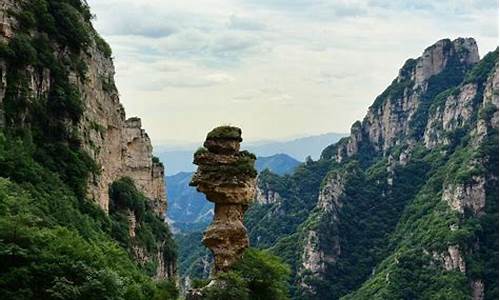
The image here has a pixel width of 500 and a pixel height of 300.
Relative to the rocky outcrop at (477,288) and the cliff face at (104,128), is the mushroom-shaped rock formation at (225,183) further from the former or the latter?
the rocky outcrop at (477,288)

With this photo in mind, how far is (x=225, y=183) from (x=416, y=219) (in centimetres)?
12422

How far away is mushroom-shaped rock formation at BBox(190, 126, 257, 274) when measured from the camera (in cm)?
3400

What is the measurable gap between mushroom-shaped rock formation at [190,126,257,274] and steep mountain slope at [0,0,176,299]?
14.3 feet

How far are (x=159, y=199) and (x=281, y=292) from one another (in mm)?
51208

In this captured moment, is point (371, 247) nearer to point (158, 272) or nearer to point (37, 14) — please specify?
point (158, 272)

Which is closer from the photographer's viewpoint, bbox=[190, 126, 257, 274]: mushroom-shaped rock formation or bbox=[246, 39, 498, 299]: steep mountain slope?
bbox=[190, 126, 257, 274]: mushroom-shaped rock formation

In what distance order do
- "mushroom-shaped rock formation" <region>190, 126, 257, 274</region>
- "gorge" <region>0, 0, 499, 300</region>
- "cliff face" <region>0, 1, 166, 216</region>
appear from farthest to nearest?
1. "cliff face" <region>0, 1, 166, 216</region>
2. "mushroom-shaped rock formation" <region>190, 126, 257, 274</region>
3. "gorge" <region>0, 0, 499, 300</region>

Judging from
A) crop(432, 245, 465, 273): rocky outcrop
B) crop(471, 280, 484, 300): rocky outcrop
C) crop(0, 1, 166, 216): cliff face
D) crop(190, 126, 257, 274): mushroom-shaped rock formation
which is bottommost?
crop(471, 280, 484, 300): rocky outcrop

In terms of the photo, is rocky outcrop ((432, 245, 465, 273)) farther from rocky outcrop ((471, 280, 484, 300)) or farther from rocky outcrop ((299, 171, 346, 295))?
rocky outcrop ((299, 171, 346, 295))

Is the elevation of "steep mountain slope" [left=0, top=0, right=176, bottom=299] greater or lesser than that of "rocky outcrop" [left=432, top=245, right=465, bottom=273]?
greater

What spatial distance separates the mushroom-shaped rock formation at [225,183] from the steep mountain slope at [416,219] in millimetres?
89452

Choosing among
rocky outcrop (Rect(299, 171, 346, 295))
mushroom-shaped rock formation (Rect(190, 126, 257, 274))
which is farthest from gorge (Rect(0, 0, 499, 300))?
rocky outcrop (Rect(299, 171, 346, 295))

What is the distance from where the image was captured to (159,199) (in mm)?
84438

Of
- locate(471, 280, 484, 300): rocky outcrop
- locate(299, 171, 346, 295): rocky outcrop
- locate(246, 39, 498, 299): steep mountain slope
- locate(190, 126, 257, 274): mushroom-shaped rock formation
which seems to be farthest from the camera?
locate(299, 171, 346, 295): rocky outcrop
